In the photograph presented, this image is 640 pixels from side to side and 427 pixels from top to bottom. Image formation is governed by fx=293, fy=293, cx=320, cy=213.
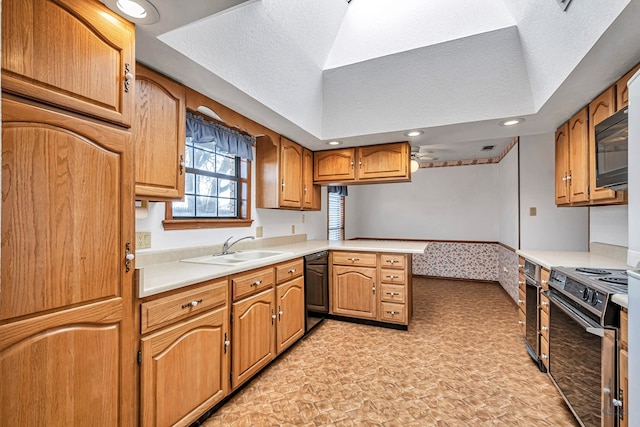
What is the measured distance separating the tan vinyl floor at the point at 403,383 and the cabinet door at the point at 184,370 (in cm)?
22

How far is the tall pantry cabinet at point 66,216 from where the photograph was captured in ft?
3.16

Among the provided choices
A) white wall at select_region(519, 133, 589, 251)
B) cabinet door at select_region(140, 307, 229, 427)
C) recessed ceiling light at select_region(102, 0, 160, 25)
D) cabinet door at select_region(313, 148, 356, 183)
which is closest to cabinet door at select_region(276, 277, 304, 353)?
cabinet door at select_region(140, 307, 229, 427)

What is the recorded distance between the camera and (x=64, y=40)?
1.09 metres

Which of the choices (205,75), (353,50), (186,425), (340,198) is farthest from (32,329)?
(340,198)

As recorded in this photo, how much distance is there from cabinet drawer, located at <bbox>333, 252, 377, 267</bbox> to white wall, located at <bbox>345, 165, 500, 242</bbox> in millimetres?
2433

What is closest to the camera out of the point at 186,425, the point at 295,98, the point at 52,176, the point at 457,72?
the point at 52,176

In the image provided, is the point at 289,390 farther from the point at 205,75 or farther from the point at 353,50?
the point at 353,50

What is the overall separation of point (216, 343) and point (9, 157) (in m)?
1.31

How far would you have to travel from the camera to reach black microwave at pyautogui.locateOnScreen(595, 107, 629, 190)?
4.94 feet

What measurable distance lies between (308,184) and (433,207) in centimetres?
328

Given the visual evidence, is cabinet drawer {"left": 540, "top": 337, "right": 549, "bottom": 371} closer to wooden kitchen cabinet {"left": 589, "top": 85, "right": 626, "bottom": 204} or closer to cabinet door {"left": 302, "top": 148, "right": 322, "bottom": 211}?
wooden kitchen cabinet {"left": 589, "top": 85, "right": 626, "bottom": 204}

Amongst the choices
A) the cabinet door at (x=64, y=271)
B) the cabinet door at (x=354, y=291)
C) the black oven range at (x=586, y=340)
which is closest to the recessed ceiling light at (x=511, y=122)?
the black oven range at (x=586, y=340)

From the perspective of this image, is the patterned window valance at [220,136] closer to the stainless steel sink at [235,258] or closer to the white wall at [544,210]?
the stainless steel sink at [235,258]

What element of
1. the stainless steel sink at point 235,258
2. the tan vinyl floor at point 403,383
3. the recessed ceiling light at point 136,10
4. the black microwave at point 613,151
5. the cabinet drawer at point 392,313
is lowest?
the tan vinyl floor at point 403,383
